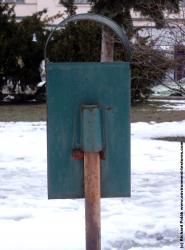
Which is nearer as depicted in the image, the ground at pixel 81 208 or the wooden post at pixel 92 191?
the wooden post at pixel 92 191

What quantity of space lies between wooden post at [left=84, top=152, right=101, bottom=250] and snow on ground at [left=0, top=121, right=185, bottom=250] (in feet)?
3.73

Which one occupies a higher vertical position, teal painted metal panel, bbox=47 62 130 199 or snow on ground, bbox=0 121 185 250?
teal painted metal panel, bbox=47 62 130 199

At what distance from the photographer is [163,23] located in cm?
1344

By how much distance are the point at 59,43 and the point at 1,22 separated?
235 centimetres

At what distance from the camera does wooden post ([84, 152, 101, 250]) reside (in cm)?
407

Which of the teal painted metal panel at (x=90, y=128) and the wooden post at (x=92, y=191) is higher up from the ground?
the teal painted metal panel at (x=90, y=128)

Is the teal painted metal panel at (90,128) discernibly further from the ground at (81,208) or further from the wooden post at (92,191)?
the ground at (81,208)

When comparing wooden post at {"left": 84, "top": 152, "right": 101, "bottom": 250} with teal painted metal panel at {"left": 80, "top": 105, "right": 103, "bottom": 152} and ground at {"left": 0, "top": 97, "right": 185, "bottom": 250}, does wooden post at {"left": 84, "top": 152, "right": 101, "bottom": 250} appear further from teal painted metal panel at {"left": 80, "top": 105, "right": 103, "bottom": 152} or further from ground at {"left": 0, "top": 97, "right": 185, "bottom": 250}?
ground at {"left": 0, "top": 97, "right": 185, "bottom": 250}

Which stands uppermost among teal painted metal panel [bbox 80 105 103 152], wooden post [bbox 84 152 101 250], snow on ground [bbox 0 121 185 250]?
teal painted metal panel [bbox 80 105 103 152]

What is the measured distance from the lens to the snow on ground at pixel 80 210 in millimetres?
5480

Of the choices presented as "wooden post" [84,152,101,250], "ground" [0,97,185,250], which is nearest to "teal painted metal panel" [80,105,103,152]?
"wooden post" [84,152,101,250]

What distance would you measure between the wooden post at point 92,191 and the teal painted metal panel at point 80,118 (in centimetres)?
8

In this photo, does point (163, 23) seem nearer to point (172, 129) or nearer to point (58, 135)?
point (172, 129)

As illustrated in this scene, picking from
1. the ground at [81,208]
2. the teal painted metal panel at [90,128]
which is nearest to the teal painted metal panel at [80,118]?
the teal painted metal panel at [90,128]
